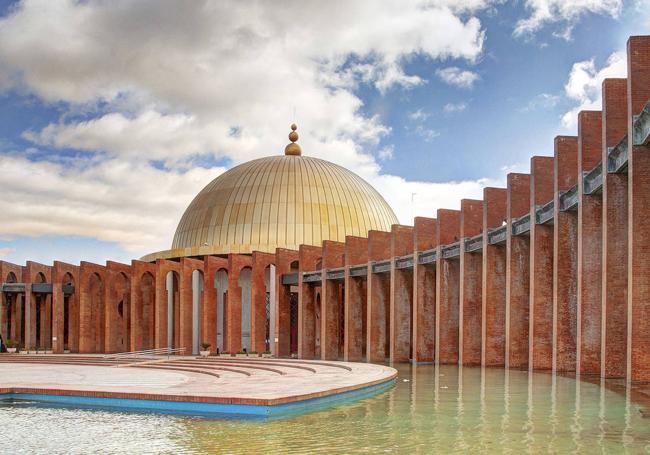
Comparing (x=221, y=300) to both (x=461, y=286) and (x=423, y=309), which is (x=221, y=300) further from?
(x=461, y=286)

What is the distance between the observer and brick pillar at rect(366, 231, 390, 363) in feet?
106

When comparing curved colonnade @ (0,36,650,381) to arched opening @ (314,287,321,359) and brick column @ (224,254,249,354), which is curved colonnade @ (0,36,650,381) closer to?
brick column @ (224,254,249,354)

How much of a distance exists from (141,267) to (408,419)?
105 ft

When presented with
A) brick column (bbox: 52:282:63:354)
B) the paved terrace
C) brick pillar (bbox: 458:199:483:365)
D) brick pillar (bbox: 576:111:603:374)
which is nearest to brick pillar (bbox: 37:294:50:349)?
brick column (bbox: 52:282:63:354)

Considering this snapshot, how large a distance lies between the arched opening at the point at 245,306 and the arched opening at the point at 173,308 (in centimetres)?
352

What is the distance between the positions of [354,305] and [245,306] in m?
8.77

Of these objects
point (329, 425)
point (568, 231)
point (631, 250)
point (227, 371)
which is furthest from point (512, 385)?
point (227, 371)

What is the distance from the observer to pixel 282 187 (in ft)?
155

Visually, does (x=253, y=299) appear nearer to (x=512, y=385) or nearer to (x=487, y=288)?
(x=487, y=288)

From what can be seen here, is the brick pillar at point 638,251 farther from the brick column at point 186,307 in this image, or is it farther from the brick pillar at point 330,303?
the brick column at point 186,307

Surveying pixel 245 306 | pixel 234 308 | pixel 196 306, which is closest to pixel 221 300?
pixel 245 306

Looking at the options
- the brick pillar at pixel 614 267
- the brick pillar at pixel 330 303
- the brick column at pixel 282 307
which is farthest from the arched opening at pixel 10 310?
the brick pillar at pixel 614 267

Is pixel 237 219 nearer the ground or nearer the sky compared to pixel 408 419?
nearer the sky

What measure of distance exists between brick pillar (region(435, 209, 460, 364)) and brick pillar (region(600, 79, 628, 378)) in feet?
36.2
